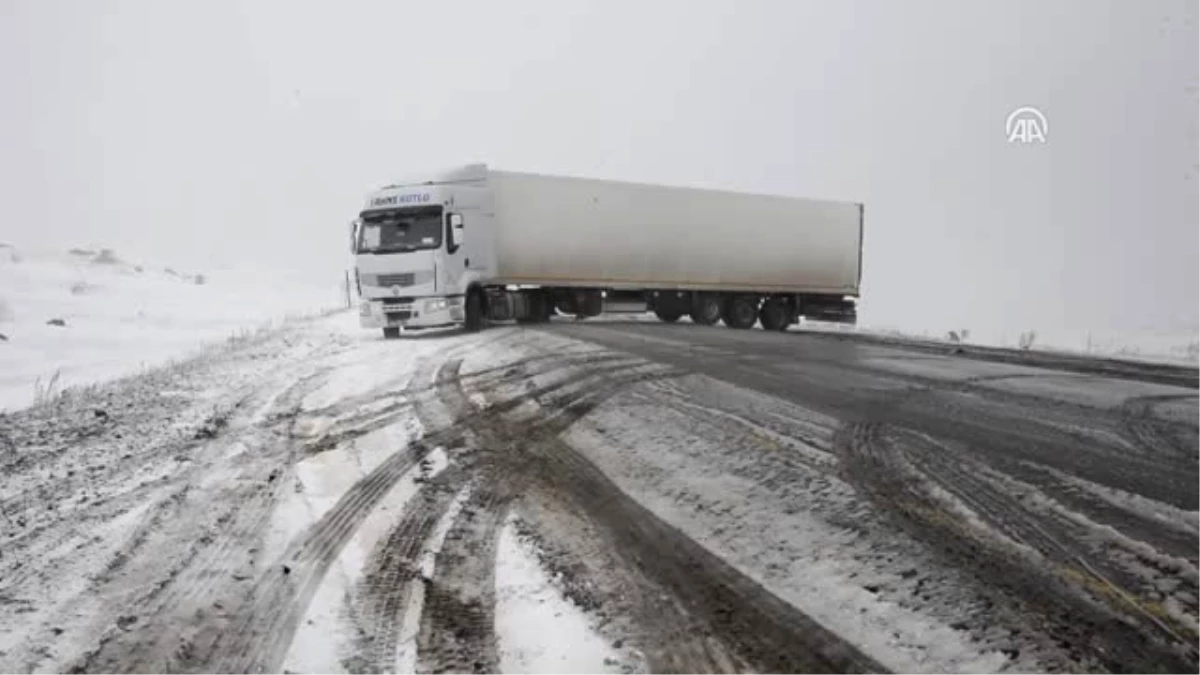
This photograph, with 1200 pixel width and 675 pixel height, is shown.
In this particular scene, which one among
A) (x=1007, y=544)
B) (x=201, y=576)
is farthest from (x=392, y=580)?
(x=1007, y=544)

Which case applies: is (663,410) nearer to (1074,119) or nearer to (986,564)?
(986,564)

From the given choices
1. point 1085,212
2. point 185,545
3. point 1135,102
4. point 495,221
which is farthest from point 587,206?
point 1135,102

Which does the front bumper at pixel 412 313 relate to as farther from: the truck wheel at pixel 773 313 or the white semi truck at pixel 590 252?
the truck wheel at pixel 773 313

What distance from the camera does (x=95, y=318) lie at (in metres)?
24.6

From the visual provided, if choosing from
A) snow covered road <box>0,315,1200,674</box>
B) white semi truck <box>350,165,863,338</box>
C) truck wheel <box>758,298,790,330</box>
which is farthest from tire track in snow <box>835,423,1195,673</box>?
truck wheel <box>758,298,790,330</box>

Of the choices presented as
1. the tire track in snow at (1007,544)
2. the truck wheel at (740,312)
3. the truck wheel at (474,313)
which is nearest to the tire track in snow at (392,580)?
the tire track in snow at (1007,544)

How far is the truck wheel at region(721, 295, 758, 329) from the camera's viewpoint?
2514 cm

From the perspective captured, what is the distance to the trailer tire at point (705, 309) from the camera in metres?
24.4

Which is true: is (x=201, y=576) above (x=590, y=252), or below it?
below

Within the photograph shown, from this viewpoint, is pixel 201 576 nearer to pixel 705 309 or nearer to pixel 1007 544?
pixel 1007 544

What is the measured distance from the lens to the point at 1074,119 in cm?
9681

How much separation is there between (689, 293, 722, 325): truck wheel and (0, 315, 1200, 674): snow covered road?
1522cm

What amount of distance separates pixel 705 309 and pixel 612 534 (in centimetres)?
2008

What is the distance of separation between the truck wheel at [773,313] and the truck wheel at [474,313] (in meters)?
9.55
